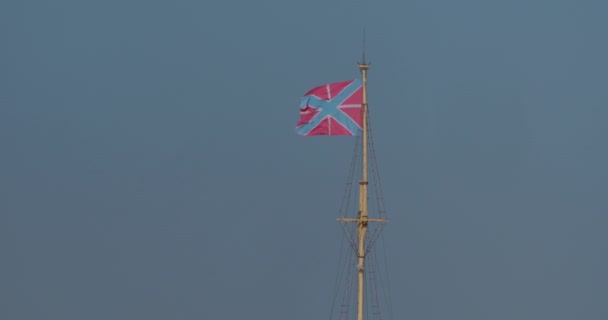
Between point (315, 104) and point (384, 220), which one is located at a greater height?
point (315, 104)

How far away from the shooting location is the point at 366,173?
34.5 m

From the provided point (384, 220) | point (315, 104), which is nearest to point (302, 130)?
point (315, 104)

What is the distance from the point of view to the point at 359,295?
35125mm

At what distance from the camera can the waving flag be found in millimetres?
35531

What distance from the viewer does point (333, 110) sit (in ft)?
117

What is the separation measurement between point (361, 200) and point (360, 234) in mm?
763

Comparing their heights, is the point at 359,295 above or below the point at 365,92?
below

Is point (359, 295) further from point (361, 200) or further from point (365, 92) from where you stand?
point (365, 92)

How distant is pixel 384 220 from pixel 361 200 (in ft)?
2.38

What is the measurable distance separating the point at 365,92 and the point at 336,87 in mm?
961

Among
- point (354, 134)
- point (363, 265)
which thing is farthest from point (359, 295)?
point (354, 134)

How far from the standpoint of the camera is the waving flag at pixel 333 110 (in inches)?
1399

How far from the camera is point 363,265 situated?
3541 centimetres

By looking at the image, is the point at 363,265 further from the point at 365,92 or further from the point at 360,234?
the point at 365,92
